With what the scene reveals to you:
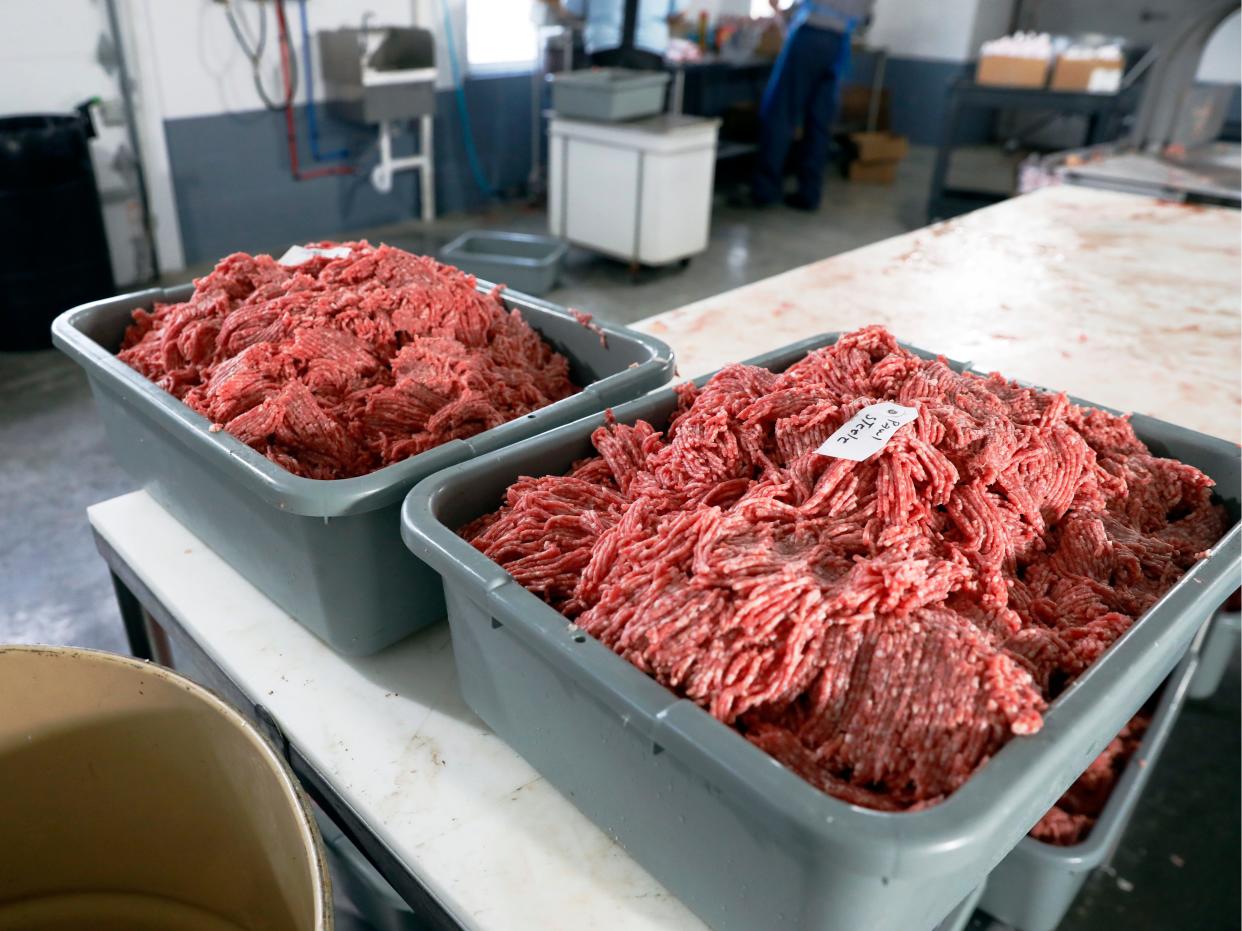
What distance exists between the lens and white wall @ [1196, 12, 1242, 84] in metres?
6.76

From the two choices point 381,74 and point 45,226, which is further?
point 381,74

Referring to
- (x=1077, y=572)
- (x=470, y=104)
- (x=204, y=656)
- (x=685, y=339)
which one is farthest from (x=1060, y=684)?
(x=470, y=104)

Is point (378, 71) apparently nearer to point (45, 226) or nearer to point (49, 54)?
point (49, 54)

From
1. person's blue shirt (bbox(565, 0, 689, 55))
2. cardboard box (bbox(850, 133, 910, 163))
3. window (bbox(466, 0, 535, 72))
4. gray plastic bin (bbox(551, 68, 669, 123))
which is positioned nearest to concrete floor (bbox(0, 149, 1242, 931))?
gray plastic bin (bbox(551, 68, 669, 123))

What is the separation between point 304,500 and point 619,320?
341cm

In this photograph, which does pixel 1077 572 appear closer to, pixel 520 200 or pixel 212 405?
pixel 212 405

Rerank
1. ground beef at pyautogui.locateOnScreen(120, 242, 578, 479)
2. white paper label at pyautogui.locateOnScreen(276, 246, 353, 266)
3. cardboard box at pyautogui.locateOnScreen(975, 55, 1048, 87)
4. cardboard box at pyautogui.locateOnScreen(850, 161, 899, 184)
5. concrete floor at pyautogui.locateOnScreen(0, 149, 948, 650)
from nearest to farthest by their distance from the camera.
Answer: ground beef at pyautogui.locateOnScreen(120, 242, 578, 479) → white paper label at pyautogui.locateOnScreen(276, 246, 353, 266) → concrete floor at pyautogui.locateOnScreen(0, 149, 948, 650) → cardboard box at pyautogui.locateOnScreen(975, 55, 1048, 87) → cardboard box at pyautogui.locateOnScreen(850, 161, 899, 184)

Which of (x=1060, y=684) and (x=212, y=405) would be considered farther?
(x=212, y=405)

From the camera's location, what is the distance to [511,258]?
4141 millimetres

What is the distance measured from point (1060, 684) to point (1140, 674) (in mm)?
72

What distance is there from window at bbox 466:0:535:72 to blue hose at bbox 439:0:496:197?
14 centimetres

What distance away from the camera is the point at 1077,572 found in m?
0.85

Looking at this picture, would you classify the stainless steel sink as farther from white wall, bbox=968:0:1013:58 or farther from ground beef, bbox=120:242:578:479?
white wall, bbox=968:0:1013:58

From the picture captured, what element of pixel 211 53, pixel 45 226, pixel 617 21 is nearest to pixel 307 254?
pixel 45 226
